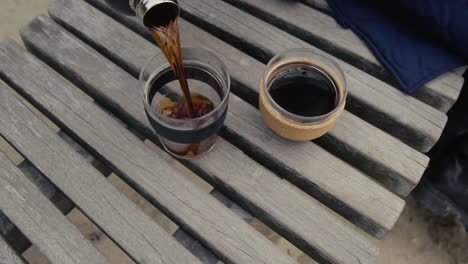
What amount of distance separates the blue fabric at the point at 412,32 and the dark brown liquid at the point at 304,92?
242 mm

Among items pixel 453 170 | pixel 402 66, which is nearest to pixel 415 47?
pixel 402 66

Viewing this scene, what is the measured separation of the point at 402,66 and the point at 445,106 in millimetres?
136

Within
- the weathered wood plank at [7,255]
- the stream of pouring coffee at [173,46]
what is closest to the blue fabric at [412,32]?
the stream of pouring coffee at [173,46]

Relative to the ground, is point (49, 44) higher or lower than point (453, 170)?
higher

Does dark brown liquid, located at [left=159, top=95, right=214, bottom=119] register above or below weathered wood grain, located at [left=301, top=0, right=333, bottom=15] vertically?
below

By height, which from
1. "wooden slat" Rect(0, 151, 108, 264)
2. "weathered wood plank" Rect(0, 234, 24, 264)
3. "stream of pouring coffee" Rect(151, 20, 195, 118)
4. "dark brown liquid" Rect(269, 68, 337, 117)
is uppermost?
"stream of pouring coffee" Rect(151, 20, 195, 118)

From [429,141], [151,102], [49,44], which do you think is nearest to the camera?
[151,102]

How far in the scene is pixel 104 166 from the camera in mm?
875

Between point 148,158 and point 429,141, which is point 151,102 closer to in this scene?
point 148,158

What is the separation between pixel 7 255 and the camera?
0.75 meters

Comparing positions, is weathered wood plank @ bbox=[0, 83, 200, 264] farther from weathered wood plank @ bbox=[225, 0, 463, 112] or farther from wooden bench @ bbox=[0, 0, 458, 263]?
weathered wood plank @ bbox=[225, 0, 463, 112]

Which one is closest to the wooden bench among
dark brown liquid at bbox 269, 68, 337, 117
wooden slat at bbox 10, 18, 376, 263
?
wooden slat at bbox 10, 18, 376, 263

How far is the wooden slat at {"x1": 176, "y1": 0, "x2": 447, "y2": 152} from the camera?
0.84m

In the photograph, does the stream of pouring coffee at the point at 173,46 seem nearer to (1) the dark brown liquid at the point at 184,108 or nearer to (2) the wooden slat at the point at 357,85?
(1) the dark brown liquid at the point at 184,108
